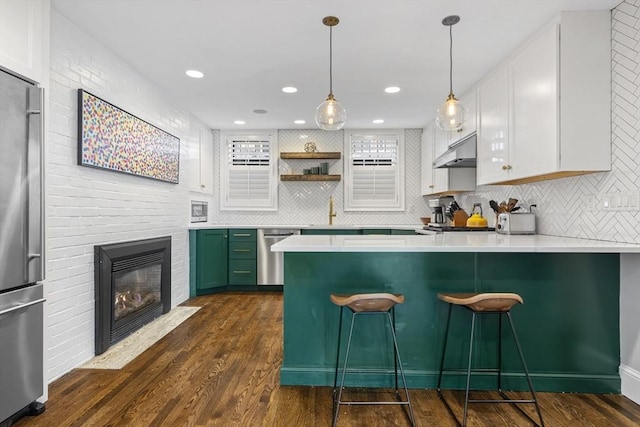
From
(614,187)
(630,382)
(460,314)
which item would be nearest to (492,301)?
(460,314)

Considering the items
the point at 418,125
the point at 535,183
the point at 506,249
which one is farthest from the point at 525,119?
the point at 418,125

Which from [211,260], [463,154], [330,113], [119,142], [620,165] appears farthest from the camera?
[211,260]

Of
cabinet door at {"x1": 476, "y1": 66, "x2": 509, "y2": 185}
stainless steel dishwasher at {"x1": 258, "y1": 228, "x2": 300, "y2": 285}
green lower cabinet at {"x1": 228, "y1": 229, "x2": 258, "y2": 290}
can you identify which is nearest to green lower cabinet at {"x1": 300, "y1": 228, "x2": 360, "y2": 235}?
stainless steel dishwasher at {"x1": 258, "y1": 228, "x2": 300, "y2": 285}

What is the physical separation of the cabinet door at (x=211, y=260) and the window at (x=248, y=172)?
2.83 feet

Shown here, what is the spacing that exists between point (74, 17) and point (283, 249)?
2222 millimetres

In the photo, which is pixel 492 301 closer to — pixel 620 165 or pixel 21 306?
pixel 620 165

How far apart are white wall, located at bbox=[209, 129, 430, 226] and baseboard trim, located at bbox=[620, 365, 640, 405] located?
3689 mm

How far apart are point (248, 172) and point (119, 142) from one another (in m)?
2.83

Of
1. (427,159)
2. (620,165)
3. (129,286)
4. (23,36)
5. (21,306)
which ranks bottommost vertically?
(129,286)

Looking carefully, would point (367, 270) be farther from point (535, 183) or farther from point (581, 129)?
point (535, 183)

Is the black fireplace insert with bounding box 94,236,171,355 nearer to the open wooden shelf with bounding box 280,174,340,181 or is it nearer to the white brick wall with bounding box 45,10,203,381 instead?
the white brick wall with bounding box 45,10,203,381

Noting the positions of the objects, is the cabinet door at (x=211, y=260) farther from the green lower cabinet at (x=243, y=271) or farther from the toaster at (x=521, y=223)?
the toaster at (x=521, y=223)

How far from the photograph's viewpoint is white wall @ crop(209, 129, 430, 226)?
5.87 m

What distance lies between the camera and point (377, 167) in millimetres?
5863
